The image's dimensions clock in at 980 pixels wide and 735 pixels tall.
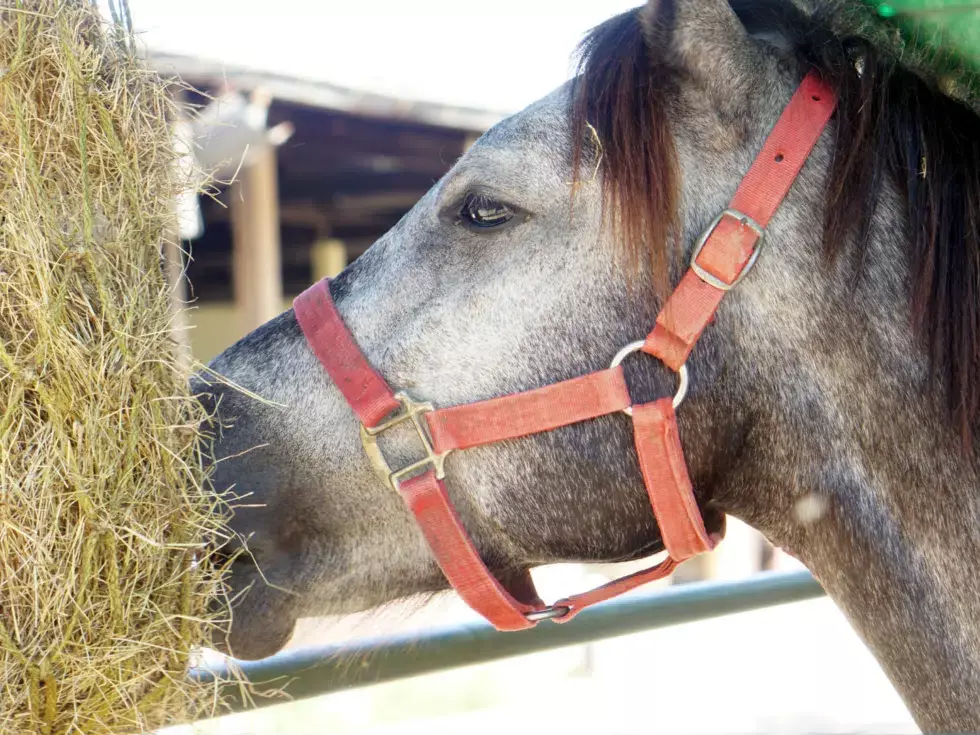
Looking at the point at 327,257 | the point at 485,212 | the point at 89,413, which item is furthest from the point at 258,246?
the point at 89,413

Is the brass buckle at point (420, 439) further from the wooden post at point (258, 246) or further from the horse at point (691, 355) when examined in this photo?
the wooden post at point (258, 246)

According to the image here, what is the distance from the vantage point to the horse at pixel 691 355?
1137 millimetres

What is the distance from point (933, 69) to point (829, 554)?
690mm

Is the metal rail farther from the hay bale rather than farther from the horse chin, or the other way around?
the hay bale

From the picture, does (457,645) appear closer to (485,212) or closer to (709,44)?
(485,212)

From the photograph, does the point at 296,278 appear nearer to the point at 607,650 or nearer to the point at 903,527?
the point at 607,650

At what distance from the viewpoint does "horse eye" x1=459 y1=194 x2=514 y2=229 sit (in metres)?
1.23

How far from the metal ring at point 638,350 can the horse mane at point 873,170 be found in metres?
0.09

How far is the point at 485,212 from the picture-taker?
1236 mm

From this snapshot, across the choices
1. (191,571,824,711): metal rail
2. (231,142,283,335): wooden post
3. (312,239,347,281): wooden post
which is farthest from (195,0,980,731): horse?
(312,239,347,281): wooden post

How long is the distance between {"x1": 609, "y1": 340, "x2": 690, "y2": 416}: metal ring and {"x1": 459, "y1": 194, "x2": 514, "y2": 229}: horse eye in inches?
10.2

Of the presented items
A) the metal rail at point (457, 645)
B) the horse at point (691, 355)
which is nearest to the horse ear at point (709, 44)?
the horse at point (691, 355)

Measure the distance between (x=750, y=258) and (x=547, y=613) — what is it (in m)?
0.59

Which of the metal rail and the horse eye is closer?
the horse eye
